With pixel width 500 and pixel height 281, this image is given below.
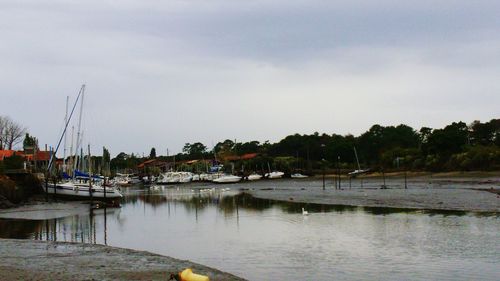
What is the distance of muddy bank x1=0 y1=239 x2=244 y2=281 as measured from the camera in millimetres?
17641

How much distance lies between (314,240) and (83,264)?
1302 cm

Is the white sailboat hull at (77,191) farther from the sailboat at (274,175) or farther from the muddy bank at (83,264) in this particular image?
the sailboat at (274,175)

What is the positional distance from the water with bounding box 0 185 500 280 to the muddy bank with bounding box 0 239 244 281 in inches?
84.8

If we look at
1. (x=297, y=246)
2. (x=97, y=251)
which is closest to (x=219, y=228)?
(x=297, y=246)

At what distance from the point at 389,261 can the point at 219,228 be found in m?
17.1

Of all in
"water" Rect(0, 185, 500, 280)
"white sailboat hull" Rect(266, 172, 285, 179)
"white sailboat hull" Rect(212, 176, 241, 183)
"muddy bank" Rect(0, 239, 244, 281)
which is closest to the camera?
"muddy bank" Rect(0, 239, 244, 281)

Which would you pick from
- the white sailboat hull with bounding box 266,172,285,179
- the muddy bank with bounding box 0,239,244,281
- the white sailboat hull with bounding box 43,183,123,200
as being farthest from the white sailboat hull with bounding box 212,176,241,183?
the muddy bank with bounding box 0,239,244,281

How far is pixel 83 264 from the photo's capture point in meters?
20.3

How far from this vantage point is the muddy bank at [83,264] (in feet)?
57.9

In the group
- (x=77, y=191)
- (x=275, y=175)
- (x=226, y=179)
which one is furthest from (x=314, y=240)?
(x=275, y=175)

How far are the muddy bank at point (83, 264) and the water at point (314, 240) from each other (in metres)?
2.15

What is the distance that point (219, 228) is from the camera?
37562 mm

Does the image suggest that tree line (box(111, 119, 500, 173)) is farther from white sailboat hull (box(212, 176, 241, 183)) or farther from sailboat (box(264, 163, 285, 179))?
white sailboat hull (box(212, 176, 241, 183))

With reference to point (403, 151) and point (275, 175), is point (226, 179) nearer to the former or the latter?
point (275, 175)
